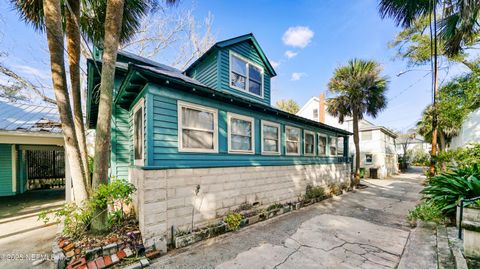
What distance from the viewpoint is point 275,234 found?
4.84 m

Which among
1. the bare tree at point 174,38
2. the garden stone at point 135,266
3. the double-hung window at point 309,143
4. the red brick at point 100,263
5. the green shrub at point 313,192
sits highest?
the bare tree at point 174,38

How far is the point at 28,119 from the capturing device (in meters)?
7.98

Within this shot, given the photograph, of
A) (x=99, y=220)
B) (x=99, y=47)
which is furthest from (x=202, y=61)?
(x=99, y=220)

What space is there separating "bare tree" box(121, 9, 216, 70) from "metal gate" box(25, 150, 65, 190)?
8.32 meters

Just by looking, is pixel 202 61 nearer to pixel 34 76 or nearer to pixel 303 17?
pixel 303 17

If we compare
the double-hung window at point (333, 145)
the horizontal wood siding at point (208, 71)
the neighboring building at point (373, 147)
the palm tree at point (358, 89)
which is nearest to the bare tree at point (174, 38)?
the horizontal wood siding at point (208, 71)

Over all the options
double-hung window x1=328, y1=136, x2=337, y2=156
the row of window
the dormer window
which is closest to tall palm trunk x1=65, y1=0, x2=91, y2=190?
the row of window

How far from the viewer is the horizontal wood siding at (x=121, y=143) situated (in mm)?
6832

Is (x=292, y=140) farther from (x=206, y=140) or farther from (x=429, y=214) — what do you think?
(x=429, y=214)

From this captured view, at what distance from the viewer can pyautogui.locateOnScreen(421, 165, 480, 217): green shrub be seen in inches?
174

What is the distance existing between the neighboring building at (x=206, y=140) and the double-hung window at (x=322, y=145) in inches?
9.7

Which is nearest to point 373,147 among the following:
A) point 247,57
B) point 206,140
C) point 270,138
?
point 270,138

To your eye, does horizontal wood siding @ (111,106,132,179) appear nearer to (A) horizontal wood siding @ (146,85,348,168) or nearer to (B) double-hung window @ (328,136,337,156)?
(A) horizontal wood siding @ (146,85,348,168)

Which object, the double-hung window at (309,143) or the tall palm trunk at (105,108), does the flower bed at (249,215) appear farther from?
the tall palm trunk at (105,108)
